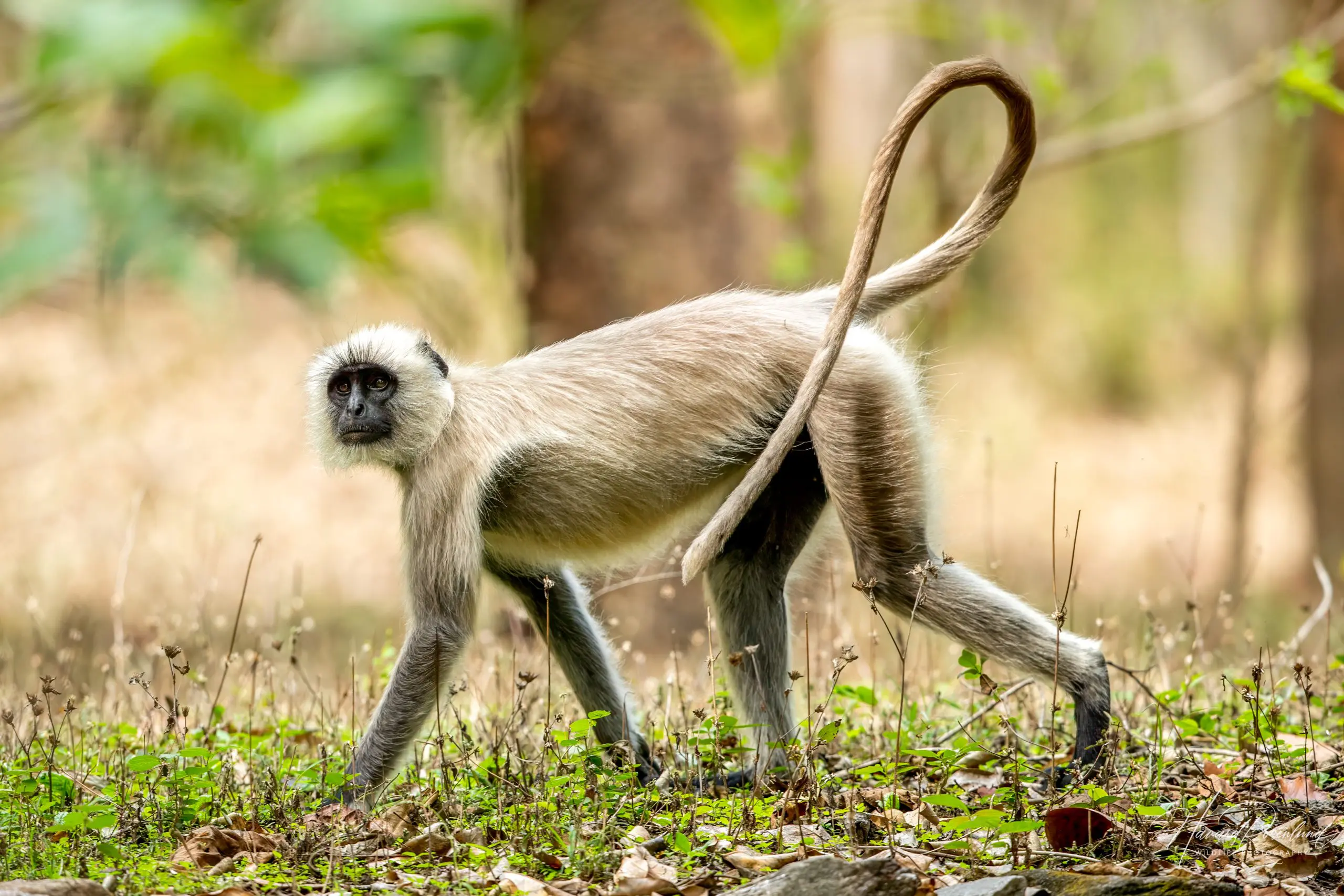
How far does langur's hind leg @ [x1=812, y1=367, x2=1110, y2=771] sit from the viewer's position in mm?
4262

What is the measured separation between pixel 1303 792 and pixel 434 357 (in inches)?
111

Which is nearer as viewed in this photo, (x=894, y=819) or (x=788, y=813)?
(x=894, y=819)

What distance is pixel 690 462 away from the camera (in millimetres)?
4473

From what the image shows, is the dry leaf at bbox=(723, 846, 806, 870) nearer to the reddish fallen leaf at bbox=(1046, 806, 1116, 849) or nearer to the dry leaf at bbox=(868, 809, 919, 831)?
the dry leaf at bbox=(868, 809, 919, 831)

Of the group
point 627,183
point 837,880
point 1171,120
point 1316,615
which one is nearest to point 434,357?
point 837,880

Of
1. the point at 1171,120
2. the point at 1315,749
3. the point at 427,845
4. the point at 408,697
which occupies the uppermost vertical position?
the point at 1171,120

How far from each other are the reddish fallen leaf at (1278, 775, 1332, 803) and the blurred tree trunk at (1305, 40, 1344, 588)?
6.63m

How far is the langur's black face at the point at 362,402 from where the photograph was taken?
178 inches

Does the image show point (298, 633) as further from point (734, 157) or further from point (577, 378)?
point (734, 157)

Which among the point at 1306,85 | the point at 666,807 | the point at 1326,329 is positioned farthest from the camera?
the point at 1326,329

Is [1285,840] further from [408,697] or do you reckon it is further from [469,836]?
[408,697]

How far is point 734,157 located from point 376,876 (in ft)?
20.9

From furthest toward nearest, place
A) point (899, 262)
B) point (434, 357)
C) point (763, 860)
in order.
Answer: point (899, 262)
point (434, 357)
point (763, 860)

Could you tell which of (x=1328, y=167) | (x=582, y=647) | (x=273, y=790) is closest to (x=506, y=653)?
(x=582, y=647)
